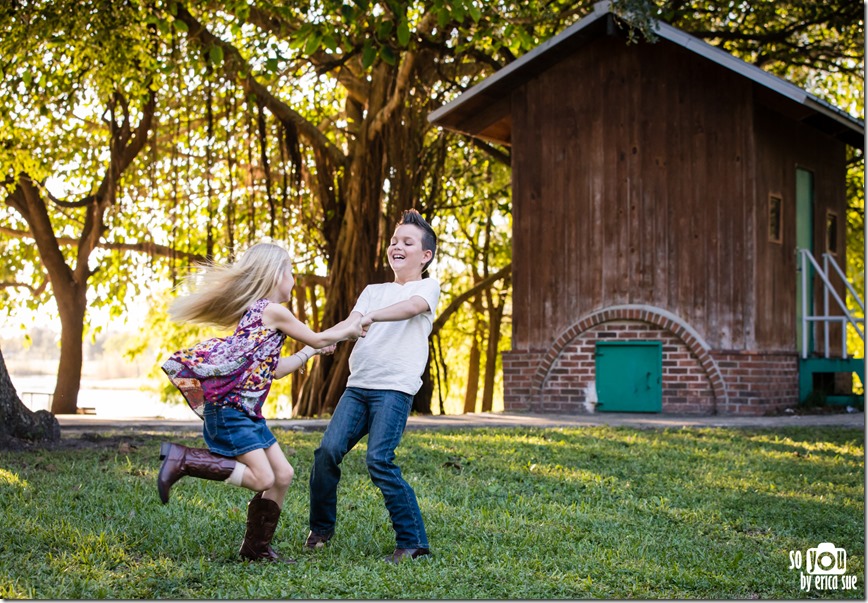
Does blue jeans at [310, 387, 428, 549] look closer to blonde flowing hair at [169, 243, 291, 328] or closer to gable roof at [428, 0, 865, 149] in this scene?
blonde flowing hair at [169, 243, 291, 328]

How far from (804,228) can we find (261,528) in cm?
1295

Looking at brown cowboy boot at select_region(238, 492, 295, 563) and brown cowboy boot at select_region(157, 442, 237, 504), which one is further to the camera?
brown cowboy boot at select_region(238, 492, 295, 563)

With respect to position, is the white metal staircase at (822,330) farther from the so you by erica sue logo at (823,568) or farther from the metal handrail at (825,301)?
the so you by erica sue logo at (823,568)

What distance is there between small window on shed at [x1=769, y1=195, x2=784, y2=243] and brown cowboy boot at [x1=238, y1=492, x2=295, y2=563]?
11.5 meters

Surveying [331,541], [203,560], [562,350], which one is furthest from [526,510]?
[562,350]

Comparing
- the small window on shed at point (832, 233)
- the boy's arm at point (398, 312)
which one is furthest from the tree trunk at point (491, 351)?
the boy's arm at point (398, 312)

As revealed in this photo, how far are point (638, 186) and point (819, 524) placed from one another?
28.6 feet

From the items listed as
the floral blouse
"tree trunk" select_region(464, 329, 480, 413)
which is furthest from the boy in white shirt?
"tree trunk" select_region(464, 329, 480, 413)

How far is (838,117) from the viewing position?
554 inches

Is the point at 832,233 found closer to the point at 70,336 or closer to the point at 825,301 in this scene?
the point at 825,301

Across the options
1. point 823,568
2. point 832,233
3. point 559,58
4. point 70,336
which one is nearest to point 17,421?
point 823,568

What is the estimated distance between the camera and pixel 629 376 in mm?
14125

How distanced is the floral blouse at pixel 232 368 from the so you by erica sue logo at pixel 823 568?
2.63 metres

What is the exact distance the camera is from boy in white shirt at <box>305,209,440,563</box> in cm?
486
